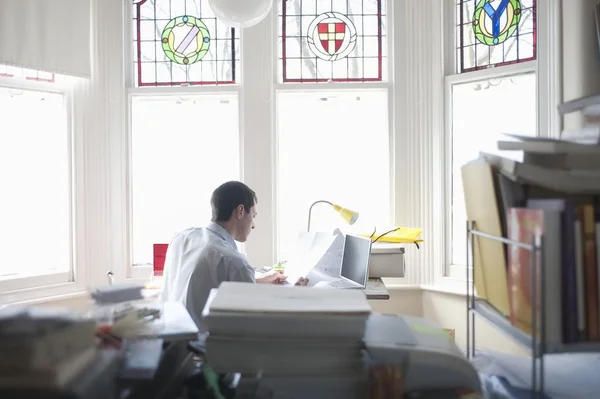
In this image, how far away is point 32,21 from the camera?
10.4 feet

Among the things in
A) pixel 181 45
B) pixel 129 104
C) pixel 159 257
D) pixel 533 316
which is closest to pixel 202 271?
pixel 159 257

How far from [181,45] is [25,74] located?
3.17 ft

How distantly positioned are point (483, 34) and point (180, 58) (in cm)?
193

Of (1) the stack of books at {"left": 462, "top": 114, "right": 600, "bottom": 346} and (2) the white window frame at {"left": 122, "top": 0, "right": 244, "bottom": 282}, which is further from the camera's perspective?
(2) the white window frame at {"left": 122, "top": 0, "right": 244, "bottom": 282}

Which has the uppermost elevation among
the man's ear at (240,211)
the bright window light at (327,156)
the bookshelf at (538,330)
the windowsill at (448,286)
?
the bright window light at (327,156)

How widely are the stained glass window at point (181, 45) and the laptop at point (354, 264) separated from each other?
145 centimetres

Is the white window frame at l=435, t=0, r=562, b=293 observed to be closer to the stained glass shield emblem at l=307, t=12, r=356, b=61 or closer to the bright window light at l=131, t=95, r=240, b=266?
the stained glass shield emblem at l=307, t=12, r=356, b=61

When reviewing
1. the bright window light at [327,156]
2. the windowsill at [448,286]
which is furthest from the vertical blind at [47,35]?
the windowsill at [448,286]

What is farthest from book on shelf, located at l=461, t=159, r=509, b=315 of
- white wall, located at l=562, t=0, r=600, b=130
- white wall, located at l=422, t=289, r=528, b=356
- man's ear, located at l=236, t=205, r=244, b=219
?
white wall, located at l=422, t=289, r=528, b=356

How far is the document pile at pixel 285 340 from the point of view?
2.97 ft

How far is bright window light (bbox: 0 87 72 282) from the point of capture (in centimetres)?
329

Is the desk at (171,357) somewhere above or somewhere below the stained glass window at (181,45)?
below

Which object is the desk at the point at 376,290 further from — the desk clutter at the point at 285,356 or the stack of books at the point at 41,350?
the stack of books at the point at 41,350

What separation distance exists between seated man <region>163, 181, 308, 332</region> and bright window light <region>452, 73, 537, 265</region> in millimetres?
1458
